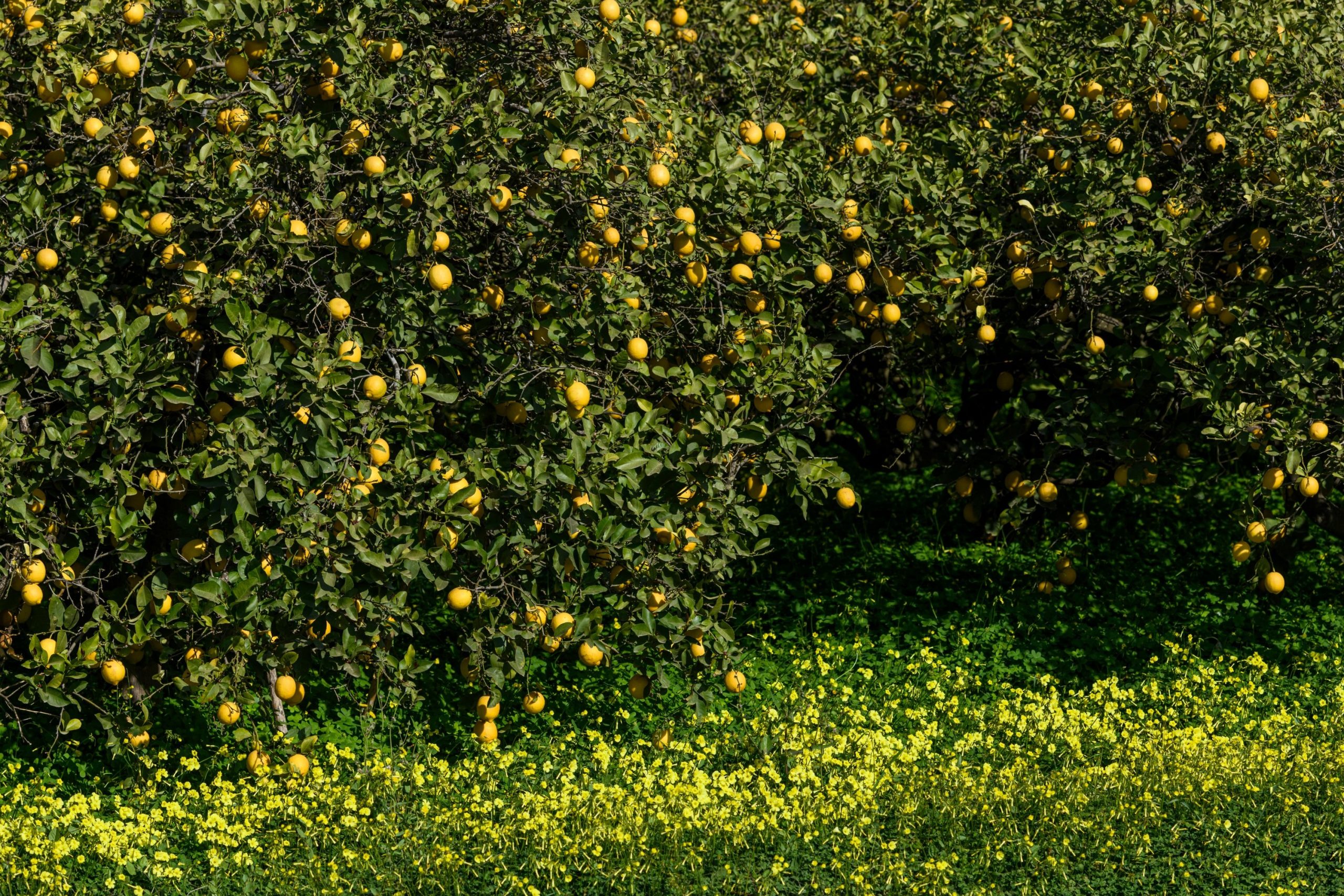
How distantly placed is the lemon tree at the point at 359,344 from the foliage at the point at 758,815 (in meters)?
0.40

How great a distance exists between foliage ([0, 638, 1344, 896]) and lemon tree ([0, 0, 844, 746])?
15.8 inches

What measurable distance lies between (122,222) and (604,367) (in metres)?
1.74

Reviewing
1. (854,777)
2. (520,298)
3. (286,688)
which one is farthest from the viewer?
(854,777)

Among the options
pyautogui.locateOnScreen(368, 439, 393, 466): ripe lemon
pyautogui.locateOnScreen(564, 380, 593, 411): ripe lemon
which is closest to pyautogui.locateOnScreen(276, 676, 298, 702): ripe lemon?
pyautogui.locateOnScreen(368, 439, 393, 466): ripe lemon

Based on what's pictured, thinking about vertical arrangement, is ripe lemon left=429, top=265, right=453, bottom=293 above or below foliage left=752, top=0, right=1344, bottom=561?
below

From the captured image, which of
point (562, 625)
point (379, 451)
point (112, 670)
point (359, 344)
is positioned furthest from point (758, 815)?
point (112, 670)

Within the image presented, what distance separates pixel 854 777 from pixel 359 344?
95.1 inches

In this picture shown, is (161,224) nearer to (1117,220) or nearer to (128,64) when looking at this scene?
(128,64)

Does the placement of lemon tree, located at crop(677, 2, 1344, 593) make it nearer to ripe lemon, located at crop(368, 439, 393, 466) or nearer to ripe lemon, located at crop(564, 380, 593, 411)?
ripe lemon, located at crop(564, 380, 593, 411)

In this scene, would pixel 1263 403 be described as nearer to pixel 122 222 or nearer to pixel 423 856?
pixel 423 856

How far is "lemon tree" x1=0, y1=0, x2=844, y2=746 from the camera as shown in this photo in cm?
467

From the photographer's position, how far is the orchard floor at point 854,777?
4.82 m

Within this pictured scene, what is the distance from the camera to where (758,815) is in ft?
17.1

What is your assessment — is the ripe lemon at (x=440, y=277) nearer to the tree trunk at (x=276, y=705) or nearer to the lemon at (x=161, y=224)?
the lemon at (x=161, y=224)
